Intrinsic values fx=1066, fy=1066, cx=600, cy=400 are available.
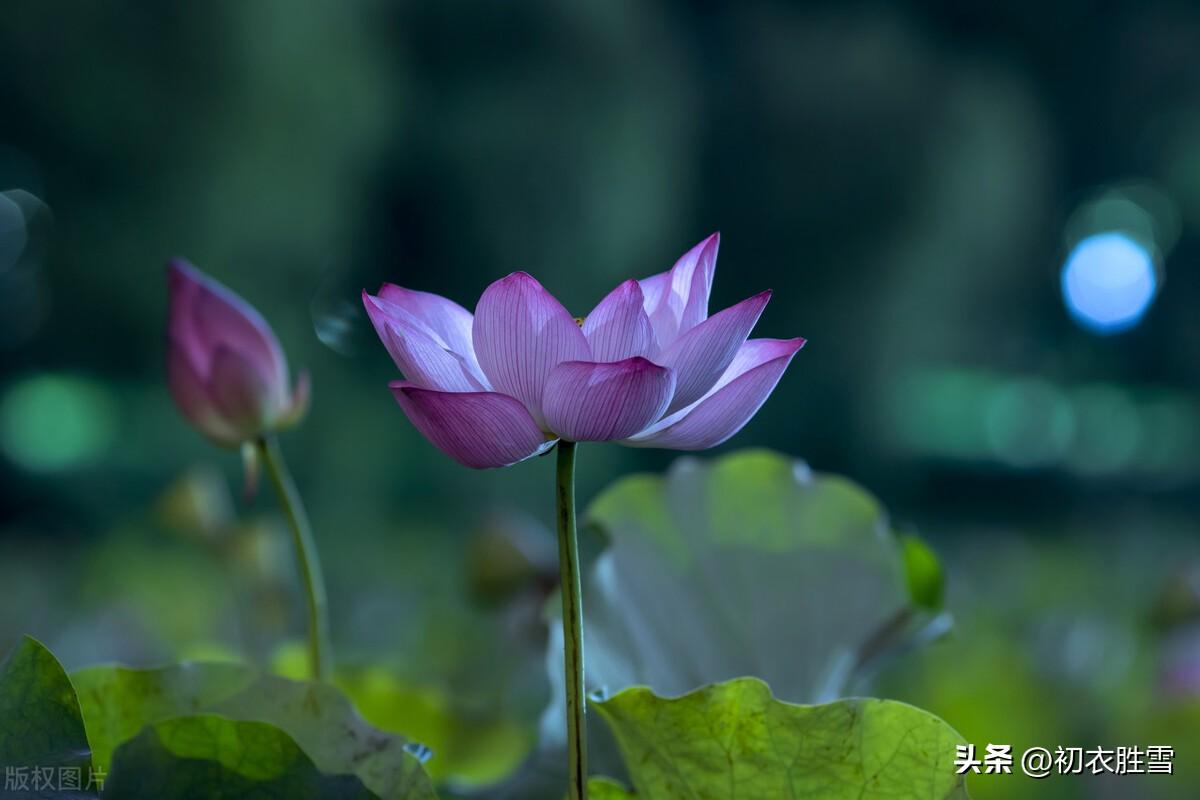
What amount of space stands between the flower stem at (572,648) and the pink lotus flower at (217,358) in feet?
0.38

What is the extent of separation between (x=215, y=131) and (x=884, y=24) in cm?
133

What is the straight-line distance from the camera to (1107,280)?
2127 millimetres

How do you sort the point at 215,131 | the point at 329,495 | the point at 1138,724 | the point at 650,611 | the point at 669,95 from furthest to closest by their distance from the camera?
the point at 669,95
the point at 329,495
the point at 215,131
the point at 1138,724
the point at 650,611

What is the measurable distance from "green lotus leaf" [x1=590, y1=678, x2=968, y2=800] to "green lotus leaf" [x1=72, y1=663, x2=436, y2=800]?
35mm

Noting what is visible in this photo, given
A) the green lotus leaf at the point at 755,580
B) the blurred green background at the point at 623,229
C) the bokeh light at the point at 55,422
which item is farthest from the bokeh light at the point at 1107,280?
the green lotus leaf at the point at 755,580

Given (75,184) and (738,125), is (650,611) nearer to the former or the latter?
(75,184)

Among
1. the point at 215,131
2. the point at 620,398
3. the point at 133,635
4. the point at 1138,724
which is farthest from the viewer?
the point at 215,131

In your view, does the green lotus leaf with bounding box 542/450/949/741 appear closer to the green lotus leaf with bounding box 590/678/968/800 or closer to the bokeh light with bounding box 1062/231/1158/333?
the green lotus leaf with bounding box 590/678/968/800

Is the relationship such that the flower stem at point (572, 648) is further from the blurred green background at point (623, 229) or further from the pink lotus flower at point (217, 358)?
the blurred green background at point (623, 229)

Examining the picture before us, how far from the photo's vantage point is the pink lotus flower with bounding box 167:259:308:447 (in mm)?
239

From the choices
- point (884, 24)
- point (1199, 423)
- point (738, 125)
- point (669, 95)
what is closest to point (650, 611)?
point (669, 95)

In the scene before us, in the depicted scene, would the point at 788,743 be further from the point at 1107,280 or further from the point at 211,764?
the point at 1107,280

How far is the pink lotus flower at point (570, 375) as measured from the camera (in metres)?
0.15

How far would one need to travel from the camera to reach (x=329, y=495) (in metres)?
1.87
